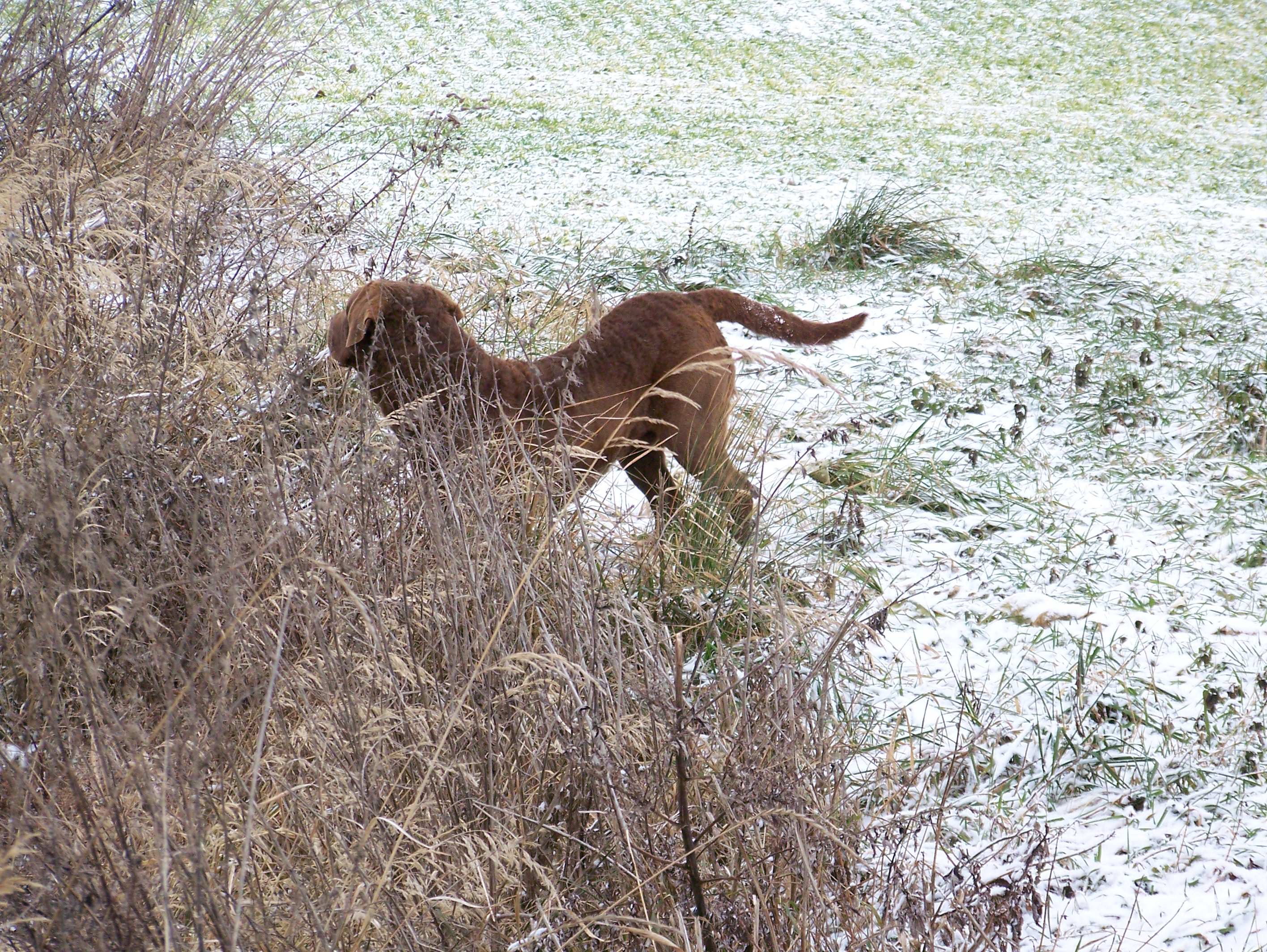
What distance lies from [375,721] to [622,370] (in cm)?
192

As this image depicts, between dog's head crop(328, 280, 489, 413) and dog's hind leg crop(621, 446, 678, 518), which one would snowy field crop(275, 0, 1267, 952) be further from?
dog's head crop(328, 280, 489, 413)

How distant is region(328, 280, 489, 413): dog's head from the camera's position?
9.61ft

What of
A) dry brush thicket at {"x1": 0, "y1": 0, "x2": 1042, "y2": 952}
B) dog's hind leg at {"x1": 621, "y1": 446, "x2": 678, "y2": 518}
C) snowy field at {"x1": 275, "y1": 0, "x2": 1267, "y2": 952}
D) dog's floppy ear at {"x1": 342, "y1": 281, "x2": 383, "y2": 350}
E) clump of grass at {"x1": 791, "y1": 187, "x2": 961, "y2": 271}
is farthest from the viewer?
clump of grass at {"x1": 791, "y1": 187, "x2": 961, "y2": 271}

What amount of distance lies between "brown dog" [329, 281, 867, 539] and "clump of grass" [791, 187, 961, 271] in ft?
10.8

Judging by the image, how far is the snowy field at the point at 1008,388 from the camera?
2.55 m

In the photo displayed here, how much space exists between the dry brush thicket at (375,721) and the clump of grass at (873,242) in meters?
4.33

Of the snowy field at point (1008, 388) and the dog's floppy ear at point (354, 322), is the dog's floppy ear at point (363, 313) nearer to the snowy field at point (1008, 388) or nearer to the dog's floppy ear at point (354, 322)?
the dog's floppy ear at point (354, 322)

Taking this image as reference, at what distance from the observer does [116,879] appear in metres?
1.22

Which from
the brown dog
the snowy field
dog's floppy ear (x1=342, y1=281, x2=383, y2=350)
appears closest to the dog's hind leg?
the brown dog

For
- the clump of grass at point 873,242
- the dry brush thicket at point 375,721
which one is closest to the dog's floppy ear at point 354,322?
the dry brush thicket at point 375,721

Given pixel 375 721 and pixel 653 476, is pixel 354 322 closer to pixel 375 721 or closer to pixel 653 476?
pixel 653 476

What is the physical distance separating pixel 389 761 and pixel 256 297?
1618 millimetres

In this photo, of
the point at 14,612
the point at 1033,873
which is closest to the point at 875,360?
the point at 1033,873

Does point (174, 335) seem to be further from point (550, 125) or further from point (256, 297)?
point (550, 125)
